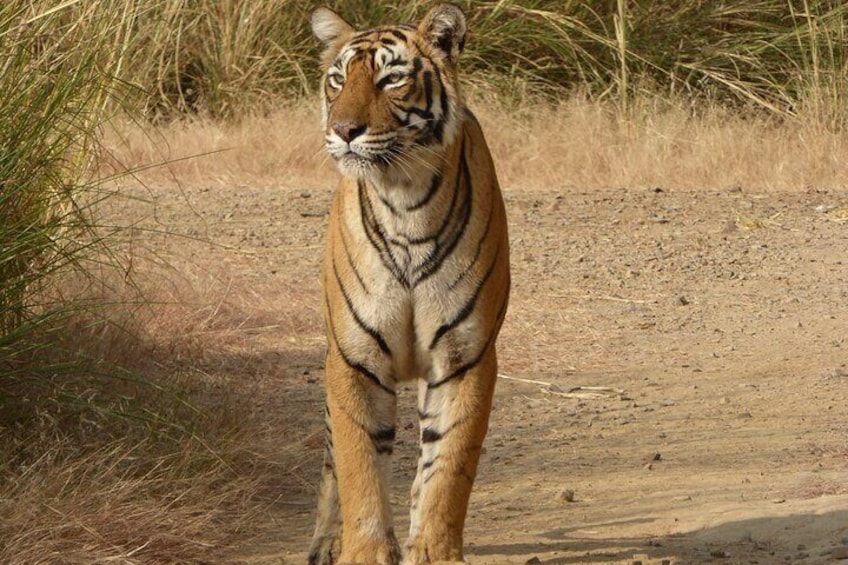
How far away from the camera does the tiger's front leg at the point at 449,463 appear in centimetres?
371

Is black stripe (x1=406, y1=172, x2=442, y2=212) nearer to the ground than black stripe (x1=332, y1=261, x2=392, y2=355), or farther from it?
farther from it

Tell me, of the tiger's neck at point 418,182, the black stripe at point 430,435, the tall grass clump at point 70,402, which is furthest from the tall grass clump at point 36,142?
the black stripe at point 430,435

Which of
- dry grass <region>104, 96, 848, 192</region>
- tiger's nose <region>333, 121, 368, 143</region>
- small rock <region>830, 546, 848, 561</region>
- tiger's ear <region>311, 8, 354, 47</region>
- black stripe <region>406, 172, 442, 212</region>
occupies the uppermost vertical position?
tiger's ear <region>311, 8, 354, 47</region>

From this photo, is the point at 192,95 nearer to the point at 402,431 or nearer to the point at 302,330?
the point at 302,330

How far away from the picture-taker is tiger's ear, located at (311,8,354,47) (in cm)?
398

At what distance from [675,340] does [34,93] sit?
10.7 ft

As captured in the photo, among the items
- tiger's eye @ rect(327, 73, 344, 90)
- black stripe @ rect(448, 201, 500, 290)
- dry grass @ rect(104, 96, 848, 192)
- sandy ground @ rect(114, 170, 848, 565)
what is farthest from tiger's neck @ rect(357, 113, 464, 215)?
dry grass @ rect(104, 96, 848, 192)

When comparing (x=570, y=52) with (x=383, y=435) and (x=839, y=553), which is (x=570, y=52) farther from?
(x=383, y=435)

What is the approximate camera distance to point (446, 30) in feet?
12.6

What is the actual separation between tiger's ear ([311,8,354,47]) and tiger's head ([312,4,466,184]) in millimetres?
67

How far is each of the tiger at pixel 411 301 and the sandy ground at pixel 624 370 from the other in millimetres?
569

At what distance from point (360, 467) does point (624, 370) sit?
288 cm

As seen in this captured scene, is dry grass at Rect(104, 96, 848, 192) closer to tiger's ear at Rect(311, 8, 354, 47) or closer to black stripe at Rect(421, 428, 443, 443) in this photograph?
tiger's ear at Rect(311, 8, 354, 47)

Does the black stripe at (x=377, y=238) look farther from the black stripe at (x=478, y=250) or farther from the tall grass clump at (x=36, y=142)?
the tall grass clump at (x=36, y=142)
